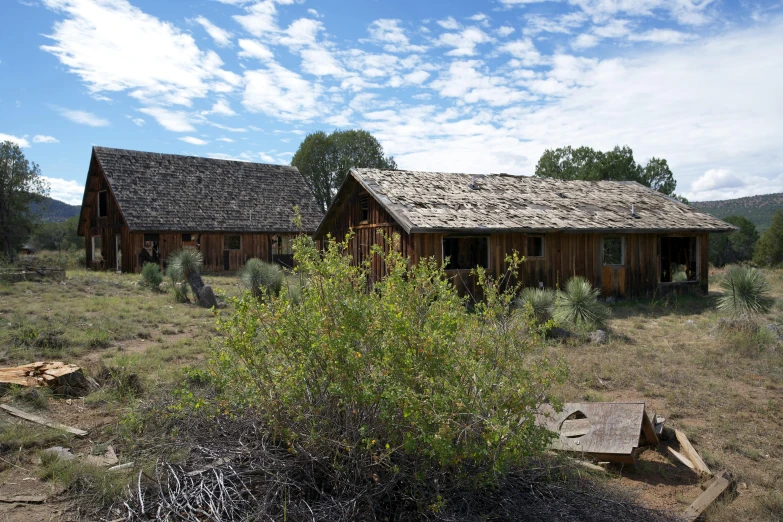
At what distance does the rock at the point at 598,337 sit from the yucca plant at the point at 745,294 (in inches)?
122

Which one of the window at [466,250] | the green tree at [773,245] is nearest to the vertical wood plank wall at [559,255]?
the window at [466,250]

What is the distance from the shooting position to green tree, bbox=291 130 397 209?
149 feet

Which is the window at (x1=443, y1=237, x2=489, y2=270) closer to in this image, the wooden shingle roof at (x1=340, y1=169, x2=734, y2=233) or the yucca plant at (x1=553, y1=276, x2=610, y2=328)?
the wooden shingle roof at (x1=340, y1=169, x2=734, y2=233)

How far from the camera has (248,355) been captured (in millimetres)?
4234

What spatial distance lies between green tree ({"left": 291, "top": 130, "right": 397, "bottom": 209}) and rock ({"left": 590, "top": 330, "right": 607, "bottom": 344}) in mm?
35578

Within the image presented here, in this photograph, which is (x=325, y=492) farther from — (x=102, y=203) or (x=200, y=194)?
(x=102, y=203)

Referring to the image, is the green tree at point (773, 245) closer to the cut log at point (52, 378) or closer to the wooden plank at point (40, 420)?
the cut log at point (52, 378)

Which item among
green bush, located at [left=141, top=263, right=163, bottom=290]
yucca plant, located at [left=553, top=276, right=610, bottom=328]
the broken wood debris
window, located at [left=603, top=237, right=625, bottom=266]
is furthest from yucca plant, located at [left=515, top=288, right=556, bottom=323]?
window, located at [left=603, top=237, right=625, bottom=266]

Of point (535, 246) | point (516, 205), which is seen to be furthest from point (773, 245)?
point (516, 205)

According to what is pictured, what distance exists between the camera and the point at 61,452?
5.23 meters

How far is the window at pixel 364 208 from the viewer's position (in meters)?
17.4

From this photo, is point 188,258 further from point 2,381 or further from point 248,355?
point 248,355

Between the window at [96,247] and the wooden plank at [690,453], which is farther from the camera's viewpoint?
the window at [96,247]

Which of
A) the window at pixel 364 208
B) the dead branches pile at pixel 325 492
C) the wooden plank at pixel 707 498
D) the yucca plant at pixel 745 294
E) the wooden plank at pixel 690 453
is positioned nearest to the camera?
the dead branches pile at pixel 325 492
